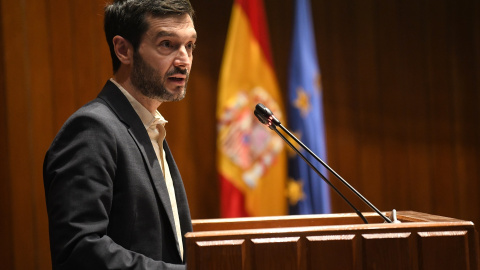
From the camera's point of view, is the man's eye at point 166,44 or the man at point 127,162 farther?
the man's eye at point 166,44

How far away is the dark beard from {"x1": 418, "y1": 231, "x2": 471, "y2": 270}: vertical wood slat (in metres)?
0.80

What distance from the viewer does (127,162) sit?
1305mm

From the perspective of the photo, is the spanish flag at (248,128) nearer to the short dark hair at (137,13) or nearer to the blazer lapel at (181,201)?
the blazer lapel at (181,201)

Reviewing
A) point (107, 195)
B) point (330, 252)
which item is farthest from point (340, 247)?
point (107, 195)

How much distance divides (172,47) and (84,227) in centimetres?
61

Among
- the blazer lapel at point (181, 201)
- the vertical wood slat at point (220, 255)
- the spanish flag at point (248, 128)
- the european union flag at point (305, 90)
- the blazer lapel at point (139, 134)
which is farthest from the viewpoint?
the european union flag at point (305, 90)

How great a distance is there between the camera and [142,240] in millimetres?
1290

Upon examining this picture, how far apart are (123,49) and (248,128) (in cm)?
163

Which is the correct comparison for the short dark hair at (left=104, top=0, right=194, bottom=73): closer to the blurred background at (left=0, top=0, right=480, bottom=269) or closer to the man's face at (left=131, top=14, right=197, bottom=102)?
the man's face at (left=131, top=14, right=197, bottom=102)

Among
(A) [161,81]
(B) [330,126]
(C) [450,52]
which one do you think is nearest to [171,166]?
(A) [161,81]

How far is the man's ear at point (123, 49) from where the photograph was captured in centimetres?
153

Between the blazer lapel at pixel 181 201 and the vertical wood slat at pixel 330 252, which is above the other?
the blazer lapel at pixel 181 201

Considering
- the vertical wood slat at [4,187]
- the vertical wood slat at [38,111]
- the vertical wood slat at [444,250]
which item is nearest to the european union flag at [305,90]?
the vertical wood slat at [38,111]

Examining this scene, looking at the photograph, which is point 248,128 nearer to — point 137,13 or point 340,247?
point 137,13
